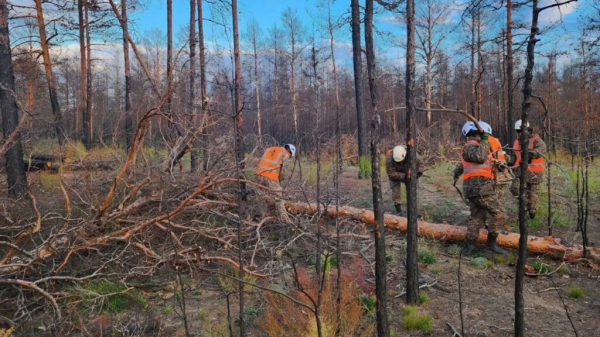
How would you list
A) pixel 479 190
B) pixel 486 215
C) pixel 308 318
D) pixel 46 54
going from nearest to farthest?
pixel 308 318 → pixel 479 190 → pixel 486 215 → pixel 46 54

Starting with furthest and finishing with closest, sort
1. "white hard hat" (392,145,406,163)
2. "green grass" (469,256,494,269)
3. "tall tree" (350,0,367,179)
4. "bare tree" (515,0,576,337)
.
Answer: "tall tree" (350,0,367,179)
"white hard hat" (392,145,406,163)
"green grass" (469,256,494,269)
"bare tree" (515,0,576,337)

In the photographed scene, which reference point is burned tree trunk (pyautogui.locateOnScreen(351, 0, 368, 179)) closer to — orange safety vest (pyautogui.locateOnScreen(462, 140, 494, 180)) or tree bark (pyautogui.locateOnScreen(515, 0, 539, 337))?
orange safety vest (pyautogui.locateOnScreen(462, 140, 494, 180))

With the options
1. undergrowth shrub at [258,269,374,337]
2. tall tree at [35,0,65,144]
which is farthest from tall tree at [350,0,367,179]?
tall tree at [35,0,65,144]

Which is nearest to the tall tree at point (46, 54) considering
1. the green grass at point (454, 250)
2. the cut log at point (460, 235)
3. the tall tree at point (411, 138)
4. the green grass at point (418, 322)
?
the cut log at point (460, 235)

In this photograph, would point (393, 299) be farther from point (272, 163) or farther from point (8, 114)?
point (8, 114)

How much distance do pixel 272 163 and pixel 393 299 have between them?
3.05 m

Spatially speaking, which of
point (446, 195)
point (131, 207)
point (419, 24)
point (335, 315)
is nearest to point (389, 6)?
point (446, 195)

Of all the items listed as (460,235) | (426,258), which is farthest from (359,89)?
(426,258)

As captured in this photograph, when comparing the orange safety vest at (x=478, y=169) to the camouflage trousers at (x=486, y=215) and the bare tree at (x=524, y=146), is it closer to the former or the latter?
the camouflage trousers at (x=486, y=215)

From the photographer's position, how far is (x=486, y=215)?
18.4 ft

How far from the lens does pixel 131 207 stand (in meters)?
5.18

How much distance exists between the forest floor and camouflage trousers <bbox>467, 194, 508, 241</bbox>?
33 cm

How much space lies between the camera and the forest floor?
3.59m

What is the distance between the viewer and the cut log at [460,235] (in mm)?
5168
